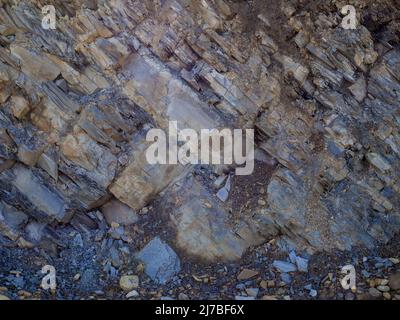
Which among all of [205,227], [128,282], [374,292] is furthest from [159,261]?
[374,292]

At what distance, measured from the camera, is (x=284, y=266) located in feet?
30.5

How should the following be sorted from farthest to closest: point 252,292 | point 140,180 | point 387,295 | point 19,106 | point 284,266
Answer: point 140,180 < point 19,106 < point 284,266 < point 252,292 < point 387,295

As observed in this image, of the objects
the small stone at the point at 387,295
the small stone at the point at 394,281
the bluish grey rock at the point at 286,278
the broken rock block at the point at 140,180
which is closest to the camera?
the small stone at the point at 387,295

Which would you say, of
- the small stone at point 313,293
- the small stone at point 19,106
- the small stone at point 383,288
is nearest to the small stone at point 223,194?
the small stone at point 313,293

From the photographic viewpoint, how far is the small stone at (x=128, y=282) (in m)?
8.99

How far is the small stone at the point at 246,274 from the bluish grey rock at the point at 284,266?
43 cm

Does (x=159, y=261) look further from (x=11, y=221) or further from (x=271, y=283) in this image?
(x=11, y=221)

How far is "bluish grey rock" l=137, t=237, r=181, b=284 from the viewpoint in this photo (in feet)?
30.3

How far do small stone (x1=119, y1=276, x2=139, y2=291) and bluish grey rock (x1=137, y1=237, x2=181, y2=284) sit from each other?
0.96 feet

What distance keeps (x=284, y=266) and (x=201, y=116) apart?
3.41m

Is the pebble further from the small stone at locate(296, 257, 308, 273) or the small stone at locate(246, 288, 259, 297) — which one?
the small stone at locate(246, 288, 259, 297)

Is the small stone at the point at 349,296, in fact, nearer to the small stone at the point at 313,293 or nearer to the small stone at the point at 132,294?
the small stone at the point at 313,293

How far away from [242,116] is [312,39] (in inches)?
91.0

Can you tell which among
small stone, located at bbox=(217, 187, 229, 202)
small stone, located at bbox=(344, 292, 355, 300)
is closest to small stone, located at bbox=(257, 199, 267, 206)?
small stone, located at bbox=(217, 187, 229, 202)
